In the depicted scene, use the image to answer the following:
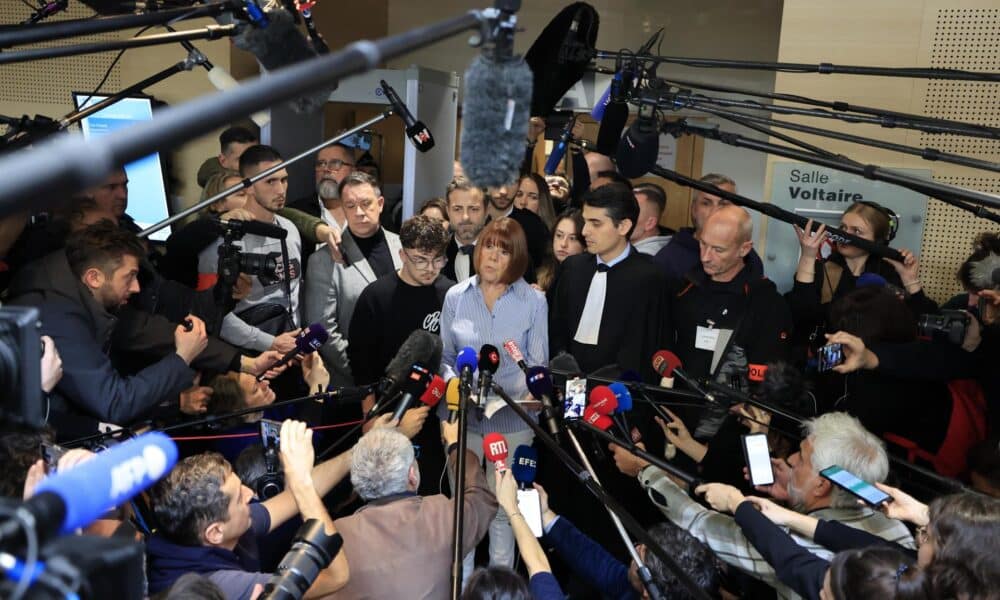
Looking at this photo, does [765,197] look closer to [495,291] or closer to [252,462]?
[495,291]

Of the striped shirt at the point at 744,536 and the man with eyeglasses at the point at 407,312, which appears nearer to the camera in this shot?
the striped shirt at the point at 744,536

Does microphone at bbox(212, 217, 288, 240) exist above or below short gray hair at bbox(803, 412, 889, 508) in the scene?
above

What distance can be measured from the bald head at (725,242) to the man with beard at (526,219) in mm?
1140

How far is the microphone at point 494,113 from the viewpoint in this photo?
3.74 feet

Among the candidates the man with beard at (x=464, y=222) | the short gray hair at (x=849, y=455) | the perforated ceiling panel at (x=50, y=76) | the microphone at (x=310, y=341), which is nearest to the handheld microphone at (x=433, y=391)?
the microphone at (x=310, y=341)

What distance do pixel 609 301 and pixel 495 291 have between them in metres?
0.47

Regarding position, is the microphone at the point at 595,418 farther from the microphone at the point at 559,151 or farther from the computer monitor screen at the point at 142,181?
the computer monitor screen at the point at 142,181

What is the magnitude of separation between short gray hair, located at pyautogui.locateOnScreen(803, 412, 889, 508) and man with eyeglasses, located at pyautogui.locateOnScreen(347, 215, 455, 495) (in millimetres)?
1685

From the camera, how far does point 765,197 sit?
16.2 feet

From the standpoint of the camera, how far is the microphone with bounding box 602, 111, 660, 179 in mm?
2811

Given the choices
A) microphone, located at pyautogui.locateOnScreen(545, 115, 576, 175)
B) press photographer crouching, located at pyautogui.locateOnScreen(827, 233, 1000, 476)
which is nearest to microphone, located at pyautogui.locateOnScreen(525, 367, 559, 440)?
microphone, located at pyautogui.locateOnScreen(545, 115, 576, 175)

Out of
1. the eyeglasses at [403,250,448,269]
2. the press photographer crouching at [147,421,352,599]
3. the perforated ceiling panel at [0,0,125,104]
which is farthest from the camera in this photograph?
the perforated ceiling panel at [0,0,125,104]

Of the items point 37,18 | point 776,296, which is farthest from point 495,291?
point 37,18

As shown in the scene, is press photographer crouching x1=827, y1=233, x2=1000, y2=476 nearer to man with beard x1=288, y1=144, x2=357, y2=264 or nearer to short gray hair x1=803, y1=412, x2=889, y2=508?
short gray hair x1=803, y1=412, x2=889, y2=508
